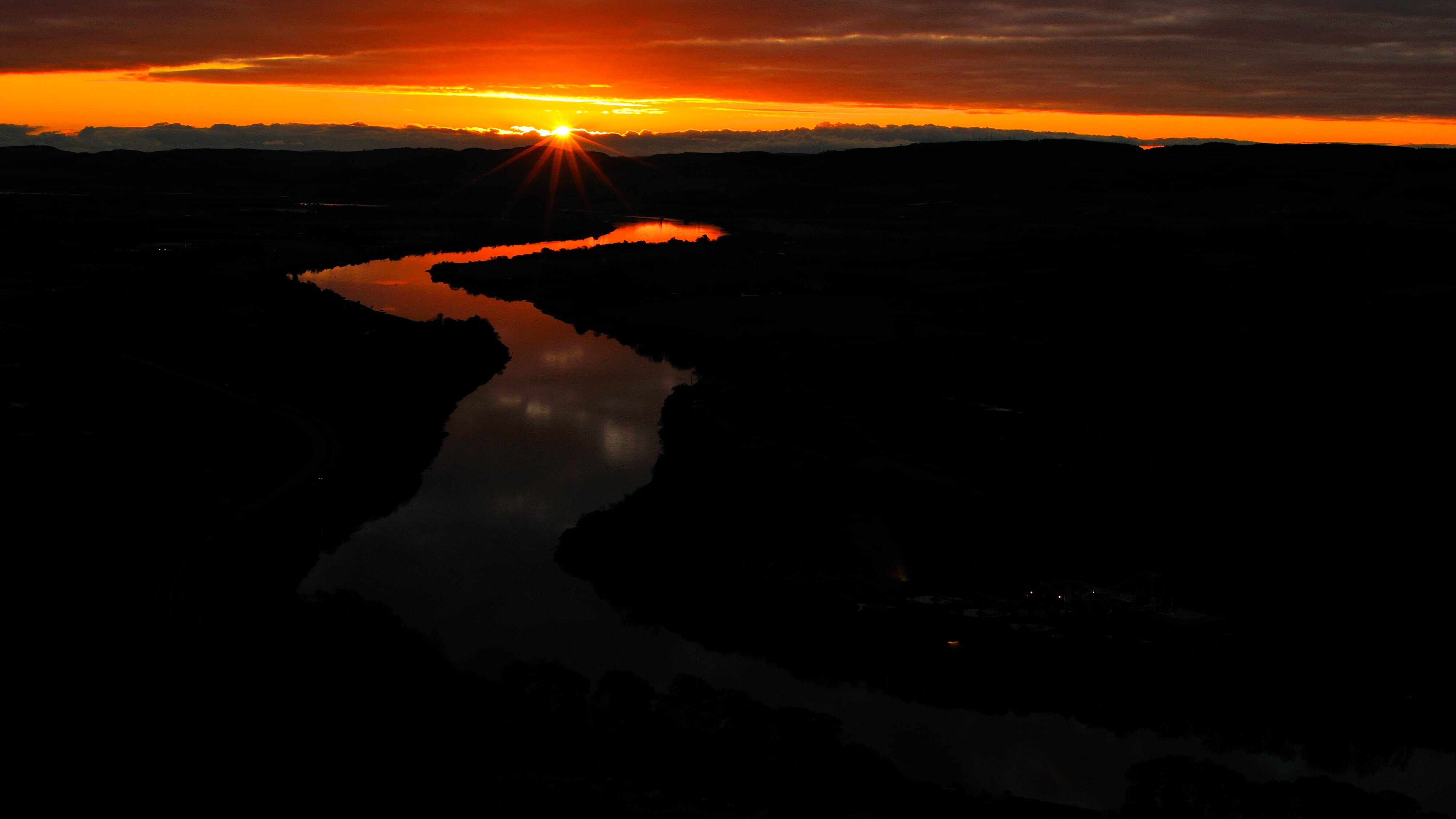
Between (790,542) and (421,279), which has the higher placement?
(421,279)

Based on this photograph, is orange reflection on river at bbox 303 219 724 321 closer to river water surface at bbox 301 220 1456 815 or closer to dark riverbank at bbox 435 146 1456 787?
dark riverbank at bbox 435 146 1456 787

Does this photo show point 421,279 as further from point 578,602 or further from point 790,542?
point 578,602

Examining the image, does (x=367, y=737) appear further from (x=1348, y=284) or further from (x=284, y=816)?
(x=1348, y=284)

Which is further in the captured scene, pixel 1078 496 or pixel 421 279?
pixel 421 279

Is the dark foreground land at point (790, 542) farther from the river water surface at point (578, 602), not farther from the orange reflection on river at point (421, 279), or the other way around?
the orange reflection on river at point (421, 279)

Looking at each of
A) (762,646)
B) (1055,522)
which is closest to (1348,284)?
(1055,522)

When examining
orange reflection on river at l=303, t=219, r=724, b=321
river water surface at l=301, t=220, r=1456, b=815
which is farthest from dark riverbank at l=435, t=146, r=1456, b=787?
orange reflection on river at l=303, t=219, r=724, b=321

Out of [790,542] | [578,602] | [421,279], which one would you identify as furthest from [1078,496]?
[421,279]
